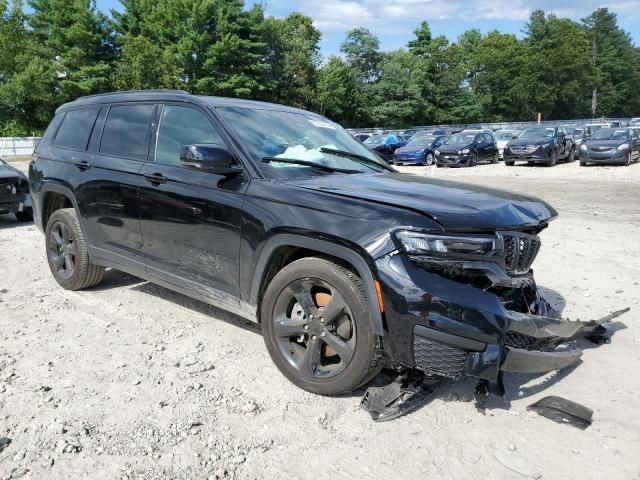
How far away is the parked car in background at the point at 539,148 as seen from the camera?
2195 centimetres

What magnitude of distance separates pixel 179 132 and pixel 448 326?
2601mm

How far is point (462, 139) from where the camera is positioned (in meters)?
24.2

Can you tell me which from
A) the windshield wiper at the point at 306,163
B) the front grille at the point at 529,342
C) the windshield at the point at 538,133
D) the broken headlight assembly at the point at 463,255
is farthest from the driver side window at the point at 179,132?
the windshield at the point at 538,133

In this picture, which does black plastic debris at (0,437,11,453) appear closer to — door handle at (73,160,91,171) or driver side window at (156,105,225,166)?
driver side window at (156,105,225,166)

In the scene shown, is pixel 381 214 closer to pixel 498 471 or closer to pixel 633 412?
pixel 498 471

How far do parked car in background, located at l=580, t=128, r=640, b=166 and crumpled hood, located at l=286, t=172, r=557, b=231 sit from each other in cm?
1970

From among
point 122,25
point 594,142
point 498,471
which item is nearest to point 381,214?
point 498,471

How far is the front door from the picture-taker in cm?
376

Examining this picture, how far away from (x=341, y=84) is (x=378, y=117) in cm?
A: 621

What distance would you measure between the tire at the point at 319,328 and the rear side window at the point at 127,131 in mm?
1858

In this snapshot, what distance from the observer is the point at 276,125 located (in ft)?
13.9

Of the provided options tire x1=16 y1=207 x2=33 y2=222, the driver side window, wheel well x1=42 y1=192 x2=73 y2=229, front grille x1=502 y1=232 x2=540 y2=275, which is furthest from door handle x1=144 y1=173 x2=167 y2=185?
tire x1=16 y1=207 x2=33 y2=222

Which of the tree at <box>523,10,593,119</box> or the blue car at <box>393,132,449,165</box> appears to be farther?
the tree at <box>523,10,593,119</box>

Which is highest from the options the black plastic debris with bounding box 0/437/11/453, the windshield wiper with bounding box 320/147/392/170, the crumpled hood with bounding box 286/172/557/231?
the windshield wiper with bounding box 320/147/392/170
